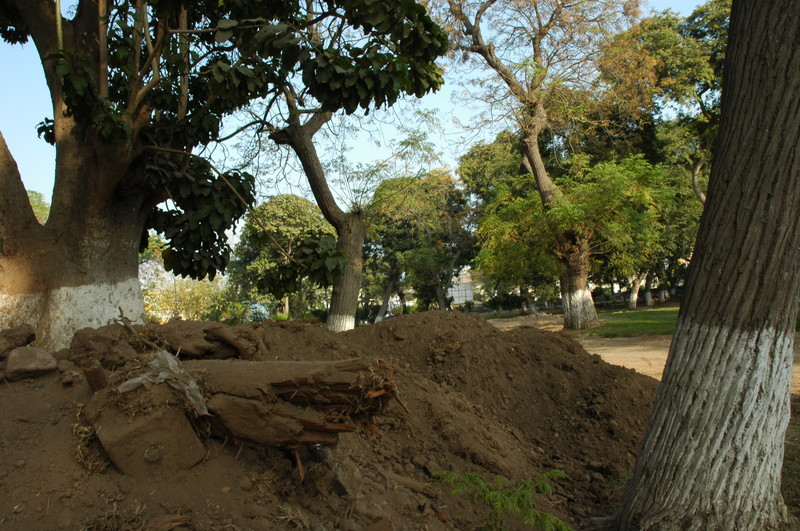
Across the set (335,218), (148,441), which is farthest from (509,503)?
(335,218)

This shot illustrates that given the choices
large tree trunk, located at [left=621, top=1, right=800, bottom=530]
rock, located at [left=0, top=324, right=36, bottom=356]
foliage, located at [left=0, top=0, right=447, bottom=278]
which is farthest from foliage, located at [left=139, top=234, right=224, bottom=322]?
large tree trunk, located at [left=621, top=1, right=800, bottom=530]

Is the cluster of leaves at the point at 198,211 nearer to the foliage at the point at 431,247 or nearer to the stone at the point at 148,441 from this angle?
the stone at the point at 148,441

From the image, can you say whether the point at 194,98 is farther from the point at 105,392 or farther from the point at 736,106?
the point at 736,106

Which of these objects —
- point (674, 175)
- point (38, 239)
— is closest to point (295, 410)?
point (38, 239)

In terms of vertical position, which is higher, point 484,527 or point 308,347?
point 308,347

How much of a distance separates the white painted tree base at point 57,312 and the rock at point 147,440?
224cm

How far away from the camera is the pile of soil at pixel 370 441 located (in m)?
2.61

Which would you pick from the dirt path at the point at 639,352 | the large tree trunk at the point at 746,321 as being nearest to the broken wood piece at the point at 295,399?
the large tree trunk at the point at 746,321

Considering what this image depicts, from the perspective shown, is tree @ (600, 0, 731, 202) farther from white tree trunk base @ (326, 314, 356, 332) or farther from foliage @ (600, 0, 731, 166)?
white tree trunk base @ (326, 314, 356, 332)

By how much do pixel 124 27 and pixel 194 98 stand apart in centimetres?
185

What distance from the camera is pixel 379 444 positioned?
405cm

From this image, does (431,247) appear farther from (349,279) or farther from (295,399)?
(295,399)

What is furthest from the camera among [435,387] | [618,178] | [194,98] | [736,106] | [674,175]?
[674,175]

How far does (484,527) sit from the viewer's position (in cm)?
324
